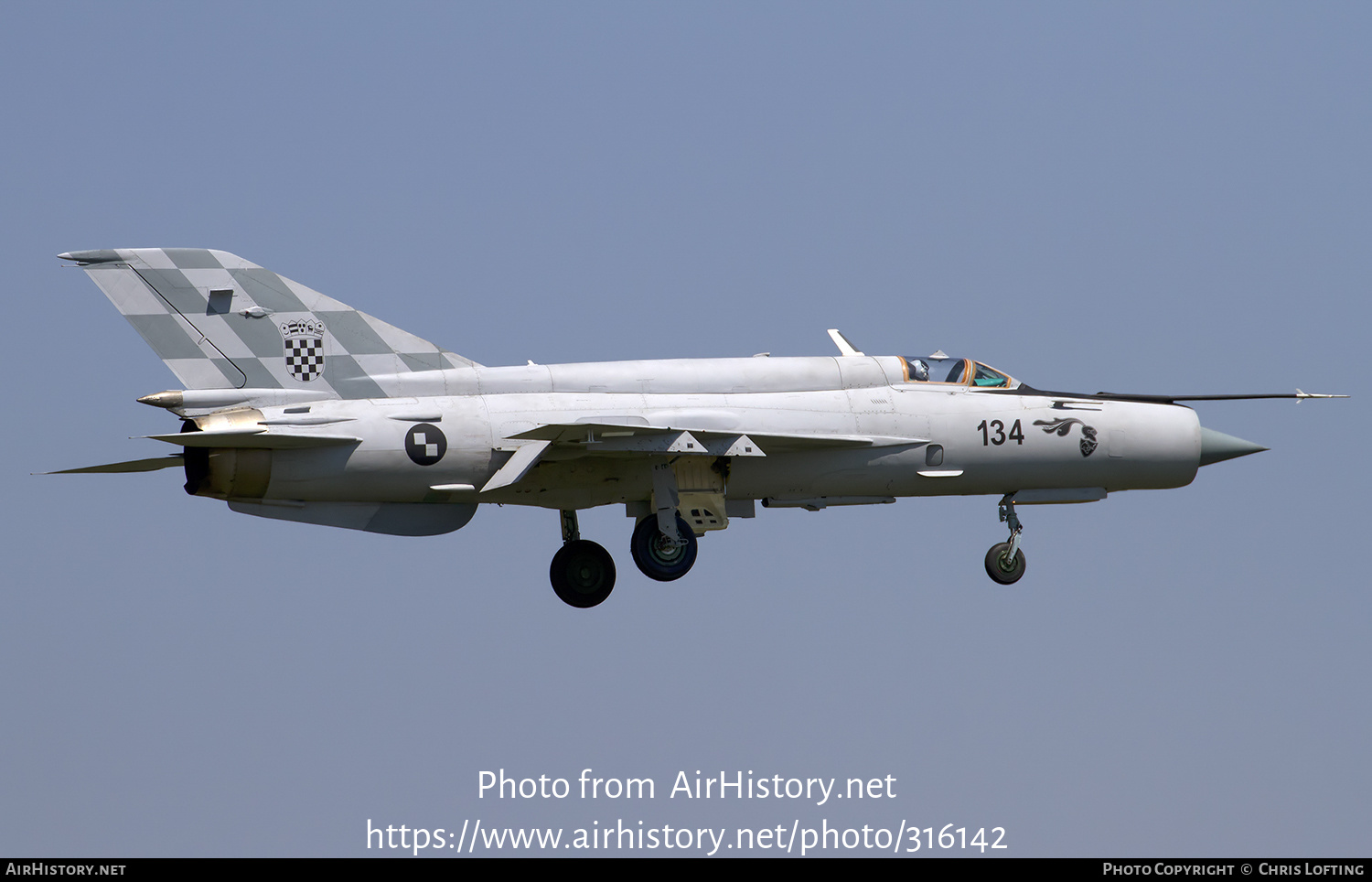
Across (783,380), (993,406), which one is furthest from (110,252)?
(993,406)

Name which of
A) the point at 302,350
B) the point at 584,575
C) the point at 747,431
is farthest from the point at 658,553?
the point at 302,350

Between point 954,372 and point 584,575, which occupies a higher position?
point 954,372

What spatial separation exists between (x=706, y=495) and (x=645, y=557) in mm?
1056

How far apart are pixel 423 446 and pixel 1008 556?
813 cm

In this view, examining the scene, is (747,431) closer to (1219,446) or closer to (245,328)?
(245,328)

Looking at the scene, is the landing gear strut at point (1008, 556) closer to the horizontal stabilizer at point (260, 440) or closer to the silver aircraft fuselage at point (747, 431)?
the silver aircraft fuselage at point (747, 431)

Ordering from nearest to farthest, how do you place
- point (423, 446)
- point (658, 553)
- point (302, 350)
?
point (423, 446)
point (302, 350)
point (658, 553)

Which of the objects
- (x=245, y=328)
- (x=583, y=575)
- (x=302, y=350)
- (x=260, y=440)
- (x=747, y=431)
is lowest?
(x=583, y=575)

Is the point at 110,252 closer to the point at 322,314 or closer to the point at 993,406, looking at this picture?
the point at 322,314

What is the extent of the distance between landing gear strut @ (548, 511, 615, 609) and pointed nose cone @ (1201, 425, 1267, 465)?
800 centimetres

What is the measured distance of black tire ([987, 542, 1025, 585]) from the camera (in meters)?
24.8

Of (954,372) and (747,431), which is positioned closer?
(747,431)

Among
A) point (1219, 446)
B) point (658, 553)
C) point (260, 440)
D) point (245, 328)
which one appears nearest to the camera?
point (260, 440)

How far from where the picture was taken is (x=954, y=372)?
24.0 metres
